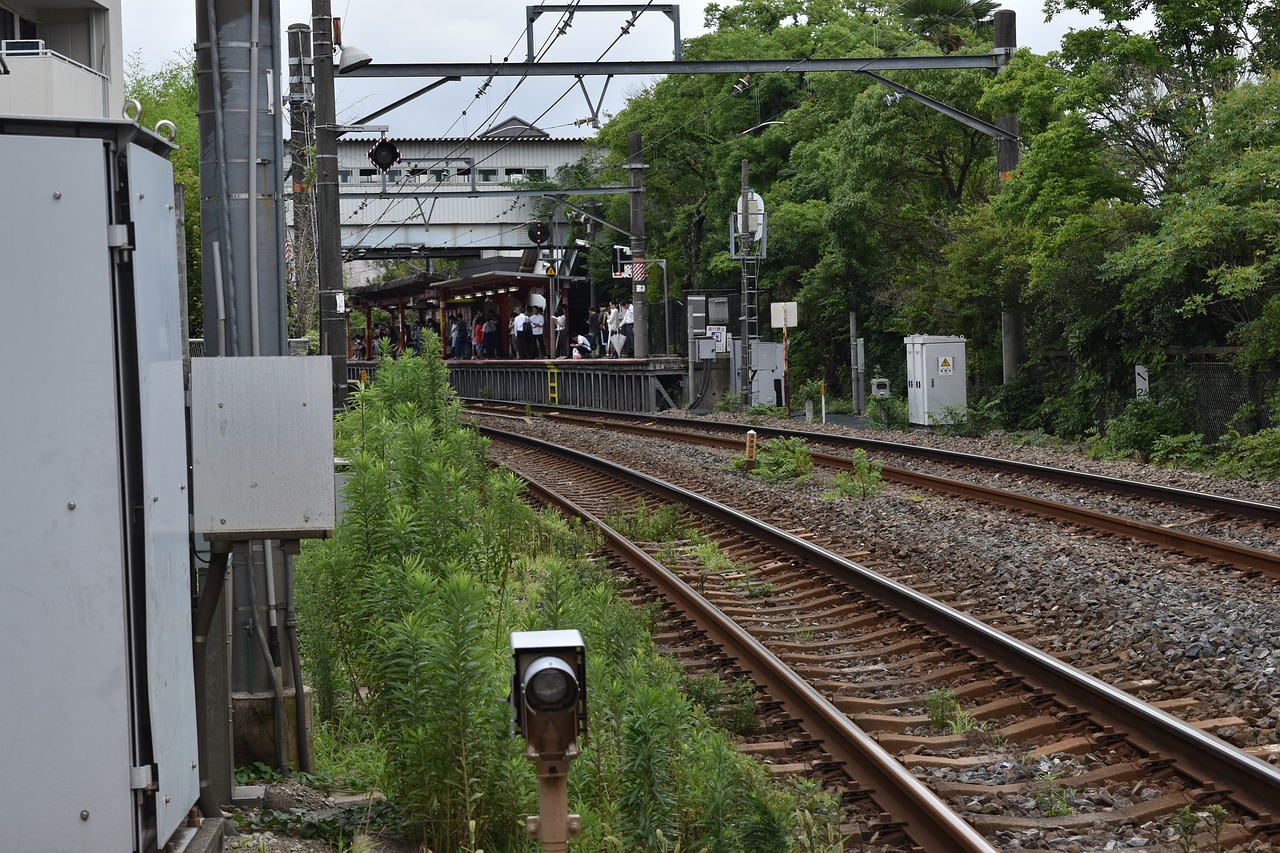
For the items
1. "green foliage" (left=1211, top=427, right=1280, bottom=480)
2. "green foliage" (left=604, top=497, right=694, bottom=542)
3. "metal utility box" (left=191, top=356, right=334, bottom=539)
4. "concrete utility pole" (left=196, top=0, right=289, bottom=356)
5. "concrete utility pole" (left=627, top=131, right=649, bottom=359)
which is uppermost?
"concrete utility pole" (left=627, top=131, right=649, bottom=359)

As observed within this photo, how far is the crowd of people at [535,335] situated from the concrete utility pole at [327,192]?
63.6 feet

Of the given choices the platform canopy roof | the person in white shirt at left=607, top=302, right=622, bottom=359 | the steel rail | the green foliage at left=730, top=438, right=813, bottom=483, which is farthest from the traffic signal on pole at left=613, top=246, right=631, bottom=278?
the steel rail

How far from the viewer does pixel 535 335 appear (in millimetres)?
38219

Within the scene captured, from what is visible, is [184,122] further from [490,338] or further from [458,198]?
[458,198]

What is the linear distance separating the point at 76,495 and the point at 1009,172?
70.5 feet

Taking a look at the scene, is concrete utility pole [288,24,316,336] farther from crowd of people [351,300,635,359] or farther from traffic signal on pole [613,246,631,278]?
traffic signal on pole [613,246,631,278]

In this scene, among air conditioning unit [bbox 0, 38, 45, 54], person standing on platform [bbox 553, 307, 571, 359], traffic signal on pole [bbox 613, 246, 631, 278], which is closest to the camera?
air conditioning unit [bbox 0, 38, 45, 54]

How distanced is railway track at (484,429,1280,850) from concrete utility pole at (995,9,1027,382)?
46.4 feet

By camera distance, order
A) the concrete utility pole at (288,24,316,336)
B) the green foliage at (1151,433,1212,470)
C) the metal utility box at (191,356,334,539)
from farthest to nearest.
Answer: the concrete utility pole at (288,24,316,336), the green foliage at (1151,433,1212,470), the metal utility box at (191,356,334,539)

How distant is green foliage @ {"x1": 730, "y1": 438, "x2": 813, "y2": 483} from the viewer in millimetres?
16734

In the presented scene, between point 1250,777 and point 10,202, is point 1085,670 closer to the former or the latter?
point 1250,777

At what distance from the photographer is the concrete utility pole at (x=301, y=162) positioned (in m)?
19.3

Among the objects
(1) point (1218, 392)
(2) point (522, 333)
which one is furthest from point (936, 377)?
(2) point (522, 333)

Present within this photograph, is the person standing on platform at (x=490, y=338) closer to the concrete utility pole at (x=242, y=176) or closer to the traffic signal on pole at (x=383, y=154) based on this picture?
the traffic signal on pole at (x=383, y=154)
